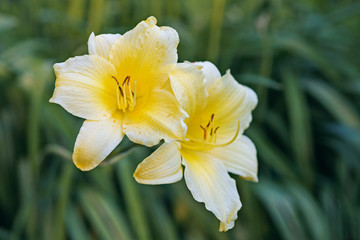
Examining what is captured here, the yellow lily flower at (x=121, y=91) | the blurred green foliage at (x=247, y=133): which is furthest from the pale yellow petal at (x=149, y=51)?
the blurred green foliage at (x=247, y=133)

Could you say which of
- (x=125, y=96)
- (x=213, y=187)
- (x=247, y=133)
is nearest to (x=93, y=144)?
(x=125, y=96)

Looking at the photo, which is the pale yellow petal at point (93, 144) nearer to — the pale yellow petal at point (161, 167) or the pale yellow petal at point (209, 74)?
the pale yellow petal at point (161, 167)

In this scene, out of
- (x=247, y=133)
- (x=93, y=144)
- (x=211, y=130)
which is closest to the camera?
(x=93, y=144)

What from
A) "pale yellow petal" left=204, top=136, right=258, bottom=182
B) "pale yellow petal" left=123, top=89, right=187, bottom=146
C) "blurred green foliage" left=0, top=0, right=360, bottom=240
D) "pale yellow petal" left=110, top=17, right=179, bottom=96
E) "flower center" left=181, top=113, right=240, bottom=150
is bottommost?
"blurred green foliage" left=0, top=0, right=360, bottom=240

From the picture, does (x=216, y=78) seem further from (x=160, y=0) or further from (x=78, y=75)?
(x=160, y=0)

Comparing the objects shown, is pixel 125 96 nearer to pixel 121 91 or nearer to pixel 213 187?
pixel 121 91

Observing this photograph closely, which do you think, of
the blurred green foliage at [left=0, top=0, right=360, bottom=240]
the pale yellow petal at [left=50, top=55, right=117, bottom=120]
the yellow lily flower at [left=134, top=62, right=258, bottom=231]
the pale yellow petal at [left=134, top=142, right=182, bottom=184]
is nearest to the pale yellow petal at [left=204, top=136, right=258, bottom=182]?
the yellow lily flower at [left=134, top=62, right=258, bottom=231]

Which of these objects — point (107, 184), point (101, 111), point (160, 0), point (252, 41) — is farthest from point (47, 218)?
point (252, 41)

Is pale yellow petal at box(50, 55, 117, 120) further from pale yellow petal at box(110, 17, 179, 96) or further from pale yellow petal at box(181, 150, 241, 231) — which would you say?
pale yellow petal at box(181, 150, 241, 231)
